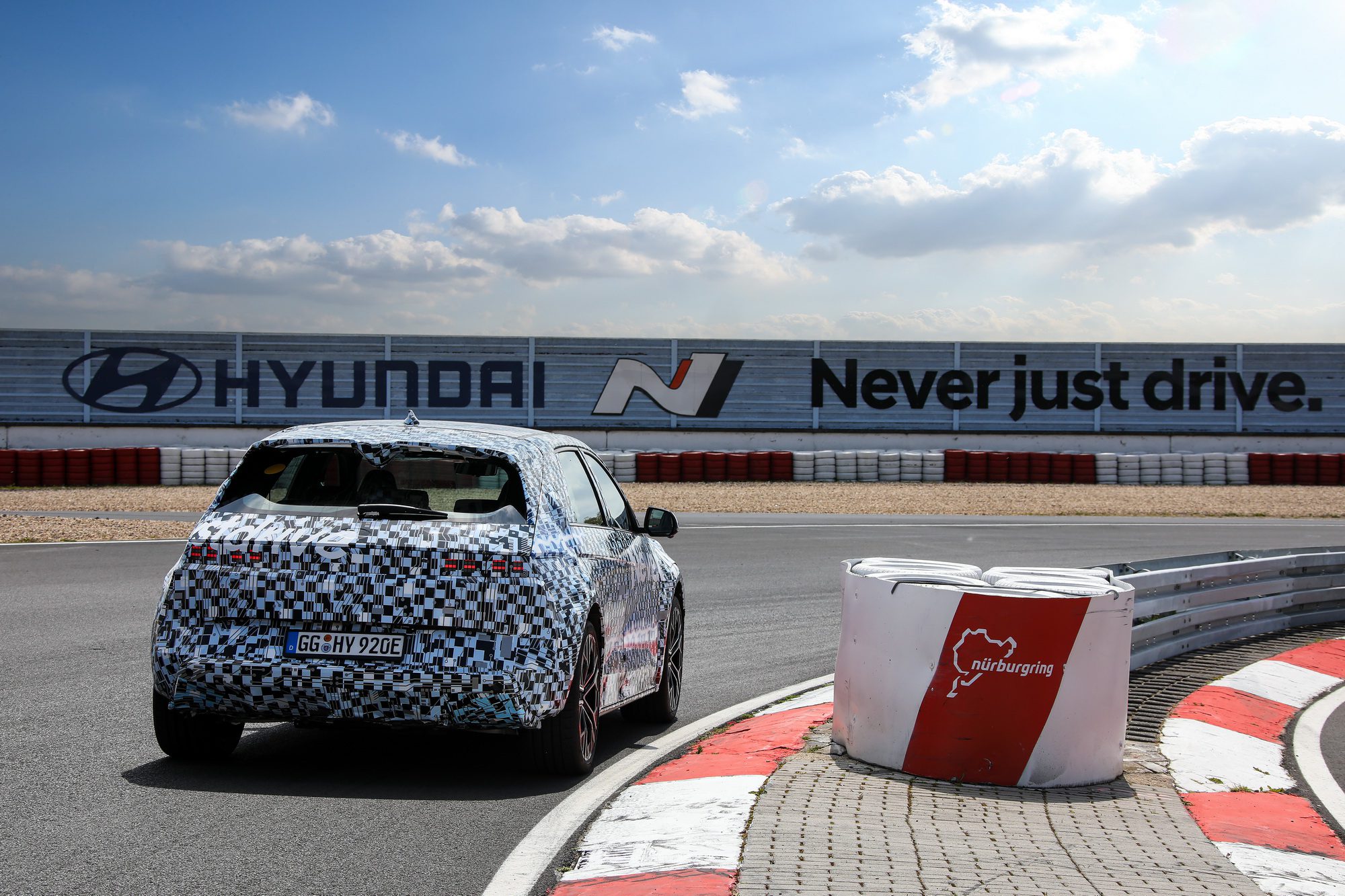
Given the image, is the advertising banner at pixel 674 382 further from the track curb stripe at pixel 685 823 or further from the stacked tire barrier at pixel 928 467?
the track curb stripe at pixel 685 823

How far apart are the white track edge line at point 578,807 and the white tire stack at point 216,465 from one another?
985 inches

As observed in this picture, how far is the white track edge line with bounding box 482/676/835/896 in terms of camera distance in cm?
402

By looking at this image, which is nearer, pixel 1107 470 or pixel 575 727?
pixel 575 727

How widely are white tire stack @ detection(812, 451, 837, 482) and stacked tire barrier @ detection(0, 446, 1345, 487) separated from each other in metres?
0.02

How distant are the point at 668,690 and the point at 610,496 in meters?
1.12

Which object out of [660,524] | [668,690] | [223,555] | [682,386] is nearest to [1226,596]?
[668,690]

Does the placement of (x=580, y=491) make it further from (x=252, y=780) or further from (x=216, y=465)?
(x=216, y=465)

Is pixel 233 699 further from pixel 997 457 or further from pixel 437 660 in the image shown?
pixel 997 457

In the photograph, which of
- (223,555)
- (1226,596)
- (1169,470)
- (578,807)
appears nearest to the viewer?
(578,807)

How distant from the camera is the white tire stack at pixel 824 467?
1294 inches

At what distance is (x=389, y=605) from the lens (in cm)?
502

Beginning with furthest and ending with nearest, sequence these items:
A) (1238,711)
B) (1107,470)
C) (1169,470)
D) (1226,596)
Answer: (1169,470), (1107,470), (1226,596), (1238,711)

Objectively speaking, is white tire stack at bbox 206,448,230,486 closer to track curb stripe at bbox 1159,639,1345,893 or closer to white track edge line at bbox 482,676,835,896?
white track edge line at bbox 482,676,835,896

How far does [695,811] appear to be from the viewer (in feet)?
15.3
